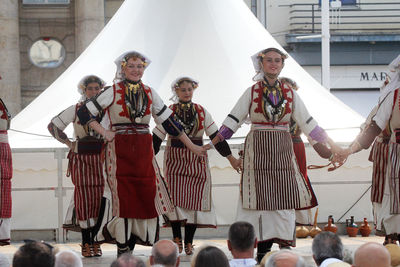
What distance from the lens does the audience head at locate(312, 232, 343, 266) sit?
419 cm

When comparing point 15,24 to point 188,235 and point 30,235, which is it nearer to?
point 30,235

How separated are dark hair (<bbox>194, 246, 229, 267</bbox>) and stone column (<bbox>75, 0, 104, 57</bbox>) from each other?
17.3 m

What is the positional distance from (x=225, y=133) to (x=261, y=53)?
0.62m

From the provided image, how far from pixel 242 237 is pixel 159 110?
7.95 ft

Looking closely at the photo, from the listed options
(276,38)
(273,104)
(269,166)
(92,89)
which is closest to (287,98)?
(273,104)

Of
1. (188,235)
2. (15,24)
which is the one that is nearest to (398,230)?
(188,235)

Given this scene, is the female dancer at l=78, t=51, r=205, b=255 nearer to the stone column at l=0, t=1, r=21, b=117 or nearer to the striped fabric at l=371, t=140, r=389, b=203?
the striped fabric at l=371, t=140, r=389, b=203

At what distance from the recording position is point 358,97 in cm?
2520

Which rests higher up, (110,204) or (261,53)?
(261,53)

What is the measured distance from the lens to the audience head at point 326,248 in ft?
13.8

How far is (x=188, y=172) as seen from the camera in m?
7.73

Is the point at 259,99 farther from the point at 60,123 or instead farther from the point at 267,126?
the point at 60,123

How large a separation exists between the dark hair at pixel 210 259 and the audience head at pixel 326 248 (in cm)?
70

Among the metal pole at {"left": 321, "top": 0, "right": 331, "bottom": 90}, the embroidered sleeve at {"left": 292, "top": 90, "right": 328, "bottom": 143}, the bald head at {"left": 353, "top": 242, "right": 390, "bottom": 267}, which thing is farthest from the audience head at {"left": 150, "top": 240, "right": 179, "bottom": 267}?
the metal pole at {"left": 321, "top": 0, "right": 331, "bottom": 90}
